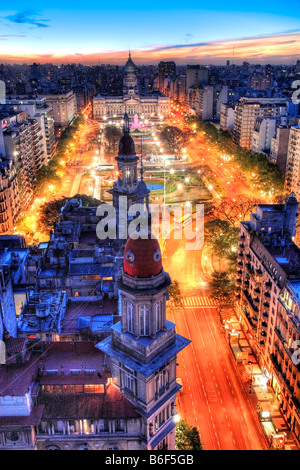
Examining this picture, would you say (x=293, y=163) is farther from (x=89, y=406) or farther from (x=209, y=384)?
(x=89, y=406)

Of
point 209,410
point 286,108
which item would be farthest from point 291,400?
point 286,108

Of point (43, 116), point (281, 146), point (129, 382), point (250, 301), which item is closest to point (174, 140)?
point (43, 116)

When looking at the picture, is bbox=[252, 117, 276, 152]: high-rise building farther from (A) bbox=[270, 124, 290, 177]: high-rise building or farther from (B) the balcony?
(B) the balcony

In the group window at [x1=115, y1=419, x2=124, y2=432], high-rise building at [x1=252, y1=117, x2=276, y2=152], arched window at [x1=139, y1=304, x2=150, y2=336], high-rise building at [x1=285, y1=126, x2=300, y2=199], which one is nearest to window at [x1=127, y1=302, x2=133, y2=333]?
arched window at [x1=139, y1=304, x2=150, y2=336]

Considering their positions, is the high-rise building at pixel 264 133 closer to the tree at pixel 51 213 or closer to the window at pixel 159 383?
the tree at pixel 51 213

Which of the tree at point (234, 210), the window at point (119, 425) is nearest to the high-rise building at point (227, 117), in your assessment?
the tree at point (234, 210)

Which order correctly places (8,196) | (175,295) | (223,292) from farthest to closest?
1. (8,196)
2. (175,295)
3. (223,292)
